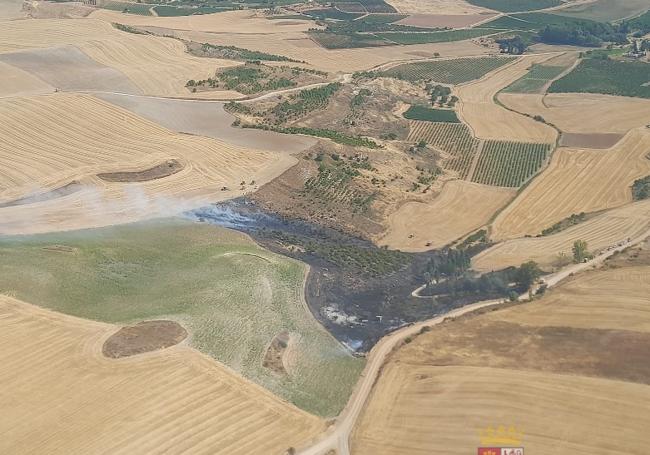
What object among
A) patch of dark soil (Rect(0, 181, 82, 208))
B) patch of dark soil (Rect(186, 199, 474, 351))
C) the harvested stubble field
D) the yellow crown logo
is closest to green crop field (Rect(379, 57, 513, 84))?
patch of dark soil (Rect(186, 199, 474, 351))

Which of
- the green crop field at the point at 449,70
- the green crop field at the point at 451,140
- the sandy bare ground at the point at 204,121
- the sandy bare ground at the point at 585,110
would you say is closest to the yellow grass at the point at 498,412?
the sandy bare ground at the point at 204,121

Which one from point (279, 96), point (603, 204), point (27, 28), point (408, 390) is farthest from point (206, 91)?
point (408, 390)

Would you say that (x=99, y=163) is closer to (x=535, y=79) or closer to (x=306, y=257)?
(x=306, y=257)

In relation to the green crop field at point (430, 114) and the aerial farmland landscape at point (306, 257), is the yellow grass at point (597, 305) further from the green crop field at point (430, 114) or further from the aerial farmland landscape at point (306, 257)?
the green crop field at point (430, 114)

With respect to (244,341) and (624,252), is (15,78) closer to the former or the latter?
(244,341)

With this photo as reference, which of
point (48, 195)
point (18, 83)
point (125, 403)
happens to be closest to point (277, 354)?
point (125, 403)

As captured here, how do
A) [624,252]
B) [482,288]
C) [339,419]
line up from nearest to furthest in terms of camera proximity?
[339,419] → [482,288] → [624,252]
